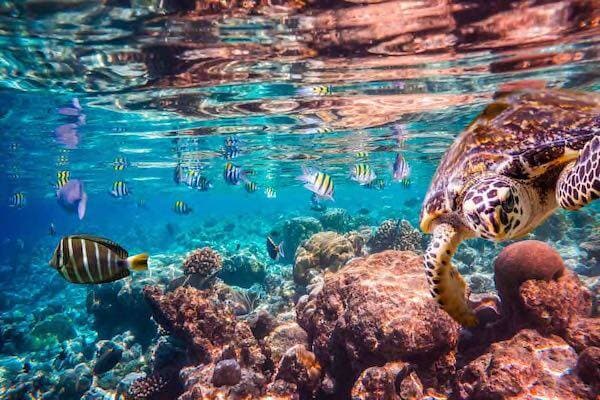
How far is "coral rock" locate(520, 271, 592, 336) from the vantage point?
17.7 feet

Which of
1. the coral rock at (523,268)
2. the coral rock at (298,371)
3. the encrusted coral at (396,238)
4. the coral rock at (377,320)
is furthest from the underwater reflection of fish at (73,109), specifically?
the coral rock at (523,268)

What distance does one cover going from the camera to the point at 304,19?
7.85 meters

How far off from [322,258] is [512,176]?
9.18 m

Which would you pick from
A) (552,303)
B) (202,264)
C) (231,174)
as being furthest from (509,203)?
(202,264)

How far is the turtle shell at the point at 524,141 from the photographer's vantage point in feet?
12.8

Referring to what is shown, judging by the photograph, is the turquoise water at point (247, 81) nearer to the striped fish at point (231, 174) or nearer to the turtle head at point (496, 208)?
the striped fish at point (231, 174)

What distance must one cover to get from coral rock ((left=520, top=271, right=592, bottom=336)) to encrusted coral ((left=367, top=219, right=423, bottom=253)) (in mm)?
8629

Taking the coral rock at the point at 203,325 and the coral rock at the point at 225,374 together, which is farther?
the coral rock at the point at 203,325

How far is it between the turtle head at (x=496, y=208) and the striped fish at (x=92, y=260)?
3.41 meters

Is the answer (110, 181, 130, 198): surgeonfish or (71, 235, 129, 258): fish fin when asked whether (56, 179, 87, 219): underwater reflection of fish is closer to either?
(110, 181, 130, 198): surgeonfish

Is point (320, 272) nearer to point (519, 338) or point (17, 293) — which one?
point (519, 338)

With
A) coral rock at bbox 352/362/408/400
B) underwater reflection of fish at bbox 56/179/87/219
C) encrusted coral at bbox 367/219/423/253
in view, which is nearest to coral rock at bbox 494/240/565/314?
coral rock at bbox 352/362/408/400

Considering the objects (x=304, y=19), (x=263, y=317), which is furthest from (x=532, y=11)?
(x=263, y=317)

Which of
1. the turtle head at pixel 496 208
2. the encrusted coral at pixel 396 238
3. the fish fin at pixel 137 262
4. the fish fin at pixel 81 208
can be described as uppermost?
the turtle head at pixel 496 208
